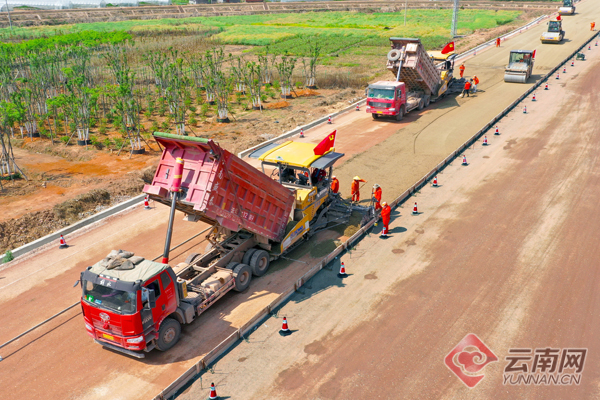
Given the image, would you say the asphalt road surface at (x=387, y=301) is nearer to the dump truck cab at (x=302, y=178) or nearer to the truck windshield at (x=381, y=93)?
the dump truck cab at (x=302, y=178)

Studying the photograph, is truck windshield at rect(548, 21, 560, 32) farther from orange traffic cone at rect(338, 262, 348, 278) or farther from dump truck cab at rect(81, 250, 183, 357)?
dump truck cab at rect(81, 250, 183, 357)

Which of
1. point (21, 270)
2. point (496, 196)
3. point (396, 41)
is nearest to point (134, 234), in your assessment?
point (21, 270)

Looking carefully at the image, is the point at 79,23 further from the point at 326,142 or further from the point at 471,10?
the point at 326,142

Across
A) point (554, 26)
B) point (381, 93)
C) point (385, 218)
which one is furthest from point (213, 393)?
point (554, 26)

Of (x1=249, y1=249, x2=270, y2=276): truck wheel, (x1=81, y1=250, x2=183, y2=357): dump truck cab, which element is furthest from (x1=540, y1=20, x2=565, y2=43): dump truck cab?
(x1=81, y1=250, x2=183, y2=357): dump truck cab

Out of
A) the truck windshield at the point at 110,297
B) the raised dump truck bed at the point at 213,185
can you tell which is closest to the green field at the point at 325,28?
the raised dump truck bed at the point at 213,185

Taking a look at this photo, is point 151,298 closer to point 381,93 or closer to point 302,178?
point 302,178
